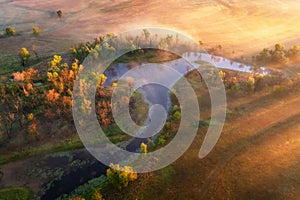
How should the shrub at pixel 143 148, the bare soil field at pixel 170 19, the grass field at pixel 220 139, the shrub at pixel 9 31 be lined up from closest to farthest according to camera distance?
the grass field at pixel 220 139
the shrub at pixel 143 148
the bare soil field at pixel 170 19
the shrub at pixel 9 31

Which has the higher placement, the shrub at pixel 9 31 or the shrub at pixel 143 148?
the shrub at pixel 9 31

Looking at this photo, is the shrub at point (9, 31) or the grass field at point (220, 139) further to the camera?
the shrub at point (9, 31)

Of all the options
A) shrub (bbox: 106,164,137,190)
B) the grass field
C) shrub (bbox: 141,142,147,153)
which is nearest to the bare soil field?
the grass field

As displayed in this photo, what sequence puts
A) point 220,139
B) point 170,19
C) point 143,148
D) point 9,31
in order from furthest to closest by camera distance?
point 170,19, point 9,31, point 220,139, point 143,148

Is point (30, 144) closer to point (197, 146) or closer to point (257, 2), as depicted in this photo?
point (197, 146)

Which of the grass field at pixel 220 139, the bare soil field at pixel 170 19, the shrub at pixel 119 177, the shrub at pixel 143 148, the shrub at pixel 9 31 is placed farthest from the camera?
the shrub at pixel 9 31

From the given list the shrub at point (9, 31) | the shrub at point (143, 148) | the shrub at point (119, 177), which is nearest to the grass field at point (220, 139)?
the shrub at point (119, 177)

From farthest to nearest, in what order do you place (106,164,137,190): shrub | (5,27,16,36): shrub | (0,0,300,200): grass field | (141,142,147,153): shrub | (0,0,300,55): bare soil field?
(5,27,16,36): shrub
(0,0,300,55): bare soil field
(141,142,147,153): shrub
(0,0,300,200): grass field
(106,164,137,190): shrub

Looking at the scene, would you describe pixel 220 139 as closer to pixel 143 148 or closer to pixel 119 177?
pixel 143 148

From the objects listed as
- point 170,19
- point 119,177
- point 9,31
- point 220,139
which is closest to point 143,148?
point 119,177

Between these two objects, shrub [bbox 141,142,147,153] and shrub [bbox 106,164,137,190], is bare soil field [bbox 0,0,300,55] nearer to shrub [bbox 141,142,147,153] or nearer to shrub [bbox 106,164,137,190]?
shrub [bbox 141,142,147,153]

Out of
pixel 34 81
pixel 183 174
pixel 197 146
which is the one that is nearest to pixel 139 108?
pixel 197 146

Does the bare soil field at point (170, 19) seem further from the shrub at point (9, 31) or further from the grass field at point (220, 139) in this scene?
the shrub at point (9, 31)
